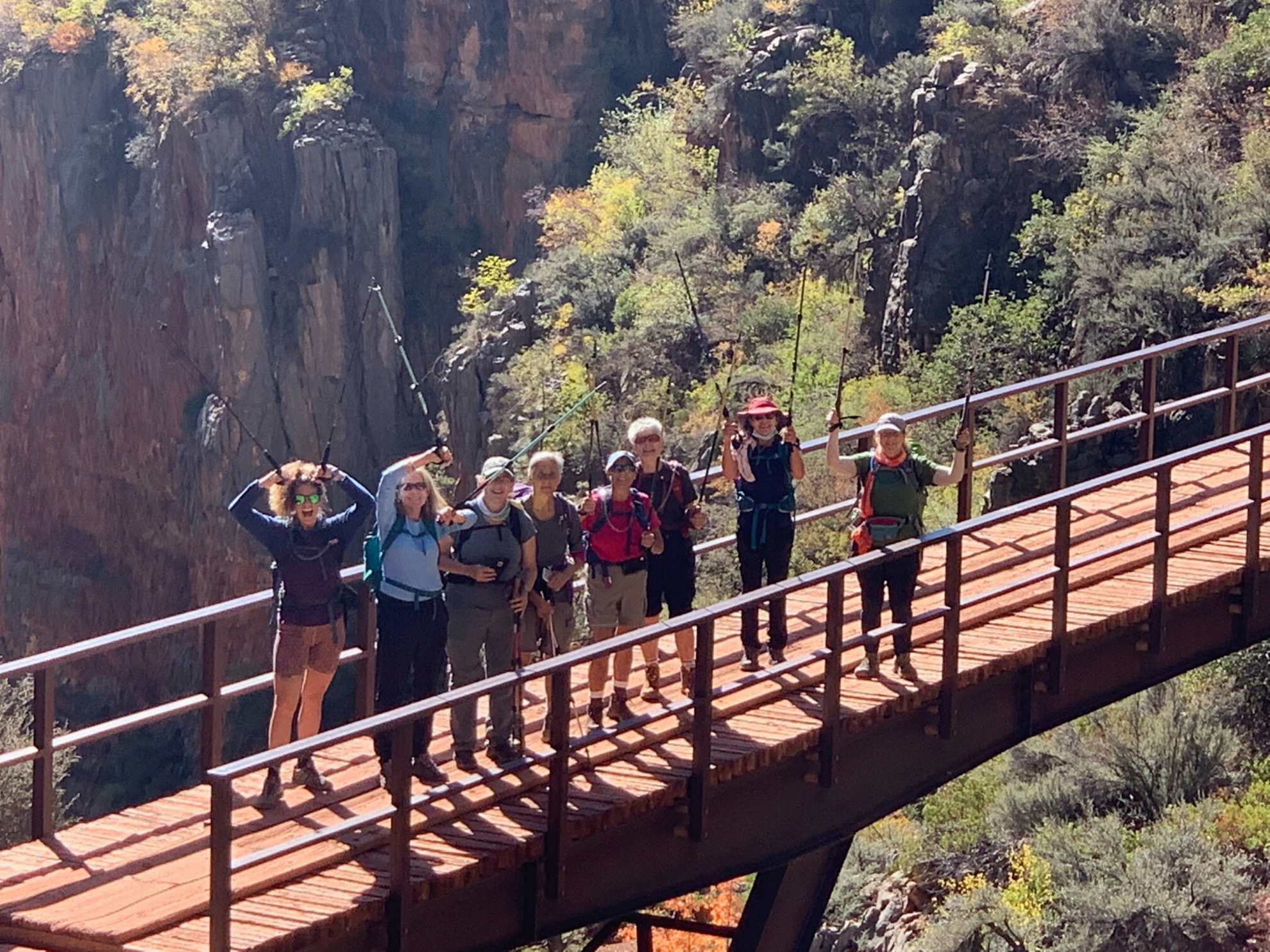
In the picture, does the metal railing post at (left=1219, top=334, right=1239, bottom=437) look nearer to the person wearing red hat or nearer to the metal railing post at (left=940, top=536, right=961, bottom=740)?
the metal railing post at (left=940, top=536, right=961, bottom=740)

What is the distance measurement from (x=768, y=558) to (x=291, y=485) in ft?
6.87

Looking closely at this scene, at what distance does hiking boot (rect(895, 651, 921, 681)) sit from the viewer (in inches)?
293

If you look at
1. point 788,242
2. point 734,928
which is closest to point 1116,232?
point 788,242

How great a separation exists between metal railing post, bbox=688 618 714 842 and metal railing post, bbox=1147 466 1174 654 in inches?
94.0


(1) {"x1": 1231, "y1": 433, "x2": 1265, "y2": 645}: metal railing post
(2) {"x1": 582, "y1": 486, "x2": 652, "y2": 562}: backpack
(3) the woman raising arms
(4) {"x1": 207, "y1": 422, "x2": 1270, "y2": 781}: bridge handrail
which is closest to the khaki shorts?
(2) {"x1": 582, "y1": 486, "x2": 652, "y2": 562}: backpack

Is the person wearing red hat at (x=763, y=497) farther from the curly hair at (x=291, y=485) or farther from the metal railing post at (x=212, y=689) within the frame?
the metal railing post at (x=212, y=689)

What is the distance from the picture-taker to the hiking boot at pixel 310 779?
6.91 meters

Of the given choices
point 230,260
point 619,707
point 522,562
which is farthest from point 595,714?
point 230,260

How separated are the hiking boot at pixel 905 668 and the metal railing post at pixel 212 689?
2.74 meters

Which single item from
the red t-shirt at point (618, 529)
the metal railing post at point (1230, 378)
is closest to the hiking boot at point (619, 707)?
the red t-shirt at point (618, 529)

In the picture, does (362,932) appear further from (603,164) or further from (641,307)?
(603,164)

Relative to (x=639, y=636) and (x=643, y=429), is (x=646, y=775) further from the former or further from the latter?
(x=643, y=429)

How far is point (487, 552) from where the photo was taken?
22.0 feet

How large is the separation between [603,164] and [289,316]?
757 cm
